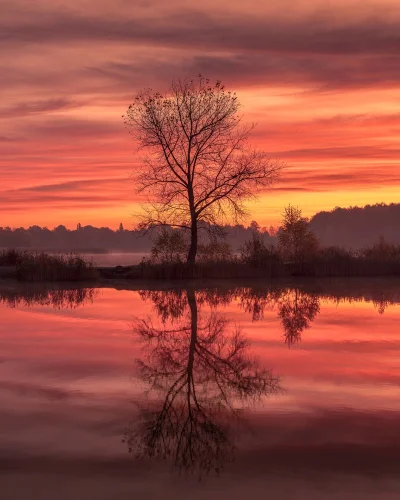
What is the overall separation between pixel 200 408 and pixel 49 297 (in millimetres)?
17513

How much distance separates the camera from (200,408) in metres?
8.84

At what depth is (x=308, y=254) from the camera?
3747cm

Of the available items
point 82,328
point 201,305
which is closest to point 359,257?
point 201,305

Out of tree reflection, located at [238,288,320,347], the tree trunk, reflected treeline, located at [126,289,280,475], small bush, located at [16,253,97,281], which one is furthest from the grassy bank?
reflected treeline, located at [126,289,280,475]

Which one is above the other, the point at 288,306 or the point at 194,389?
the point at 288,306

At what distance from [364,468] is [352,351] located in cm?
686

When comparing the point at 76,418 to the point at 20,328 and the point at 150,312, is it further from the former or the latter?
the point at 150,312

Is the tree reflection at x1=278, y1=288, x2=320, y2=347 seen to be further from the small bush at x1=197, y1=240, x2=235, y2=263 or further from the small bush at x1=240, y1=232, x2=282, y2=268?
the small bush at x1=197, y1=240, x2=235, y2=263

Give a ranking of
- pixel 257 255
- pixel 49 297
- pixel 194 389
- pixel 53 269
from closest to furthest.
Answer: pixel 194 389
pixel 49 297
pixel 53 269
pixel 257 255

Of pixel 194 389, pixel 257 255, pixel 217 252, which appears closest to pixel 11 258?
pixel 217 252

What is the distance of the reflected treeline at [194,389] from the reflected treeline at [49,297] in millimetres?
6455

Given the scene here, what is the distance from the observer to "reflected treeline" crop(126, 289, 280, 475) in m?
7.27

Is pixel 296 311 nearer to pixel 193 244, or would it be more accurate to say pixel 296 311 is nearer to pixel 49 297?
pixel 49 297

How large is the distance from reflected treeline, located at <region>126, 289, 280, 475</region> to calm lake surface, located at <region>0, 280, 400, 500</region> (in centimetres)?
3
